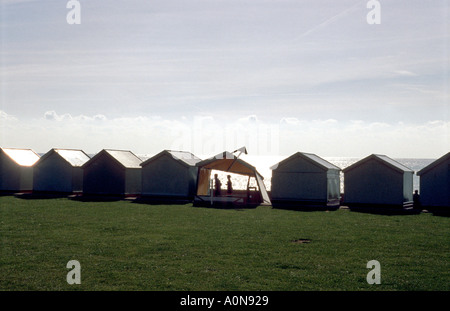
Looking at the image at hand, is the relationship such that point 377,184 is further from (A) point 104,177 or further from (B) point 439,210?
(A) point 104,177

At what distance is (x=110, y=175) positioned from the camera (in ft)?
129

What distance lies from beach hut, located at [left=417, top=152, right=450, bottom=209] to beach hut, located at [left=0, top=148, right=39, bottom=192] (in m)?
32.6

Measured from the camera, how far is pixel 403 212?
29000 mm

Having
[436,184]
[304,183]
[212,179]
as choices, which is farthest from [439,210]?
[212,179]

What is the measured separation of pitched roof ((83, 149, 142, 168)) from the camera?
39312mm

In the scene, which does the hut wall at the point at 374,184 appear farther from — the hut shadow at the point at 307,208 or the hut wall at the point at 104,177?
Answer: the hut wall at the point at 104,177

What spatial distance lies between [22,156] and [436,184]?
34977 mm

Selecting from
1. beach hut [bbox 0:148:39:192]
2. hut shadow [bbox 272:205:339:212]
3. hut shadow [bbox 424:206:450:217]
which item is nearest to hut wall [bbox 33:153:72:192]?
beach hut [bbox 0:148:39:192]

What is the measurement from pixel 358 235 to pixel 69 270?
11.3 m

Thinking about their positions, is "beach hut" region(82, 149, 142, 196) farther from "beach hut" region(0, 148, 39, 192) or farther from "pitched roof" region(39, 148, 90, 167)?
"beach hut" region(0, 148, 39, 192)
